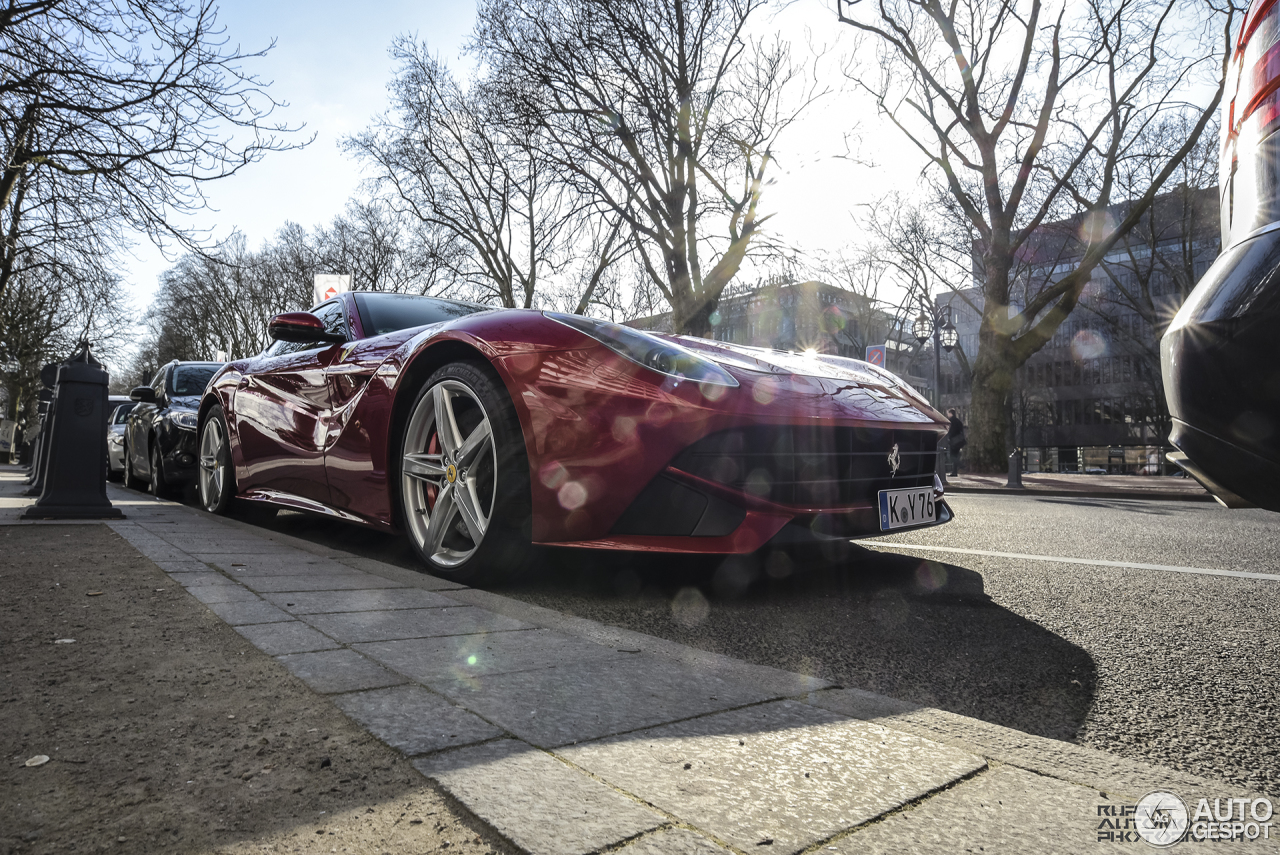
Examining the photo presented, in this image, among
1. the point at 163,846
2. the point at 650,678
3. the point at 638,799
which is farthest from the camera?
the point at 650,678

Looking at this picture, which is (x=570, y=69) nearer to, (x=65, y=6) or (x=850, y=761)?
(x=65, y=6)

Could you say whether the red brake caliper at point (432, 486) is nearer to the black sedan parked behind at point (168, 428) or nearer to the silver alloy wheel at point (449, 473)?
the silver alloy wheel at point (449, 473)

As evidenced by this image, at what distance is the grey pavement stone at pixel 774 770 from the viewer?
1.15 m

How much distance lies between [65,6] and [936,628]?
10.7 m

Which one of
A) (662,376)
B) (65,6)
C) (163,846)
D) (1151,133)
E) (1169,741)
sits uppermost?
(1151,133)

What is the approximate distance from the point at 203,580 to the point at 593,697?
1775 mm

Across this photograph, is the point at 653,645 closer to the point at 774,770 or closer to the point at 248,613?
the point at 774,770

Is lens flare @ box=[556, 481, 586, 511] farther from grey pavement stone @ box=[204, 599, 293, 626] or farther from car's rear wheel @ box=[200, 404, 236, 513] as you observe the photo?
car's rear wheel @ box=[200, 404, 236, 513]

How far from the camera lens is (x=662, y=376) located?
106 inches

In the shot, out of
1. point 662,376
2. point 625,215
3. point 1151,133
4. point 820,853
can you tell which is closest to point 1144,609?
point 662,376

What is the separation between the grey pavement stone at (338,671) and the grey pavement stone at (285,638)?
0.05m

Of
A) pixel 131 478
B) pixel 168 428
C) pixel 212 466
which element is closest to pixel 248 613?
pixel 212 466

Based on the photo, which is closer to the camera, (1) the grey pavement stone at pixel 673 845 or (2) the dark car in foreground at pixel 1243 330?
(1) the grey pavement stone at pixel 673 845

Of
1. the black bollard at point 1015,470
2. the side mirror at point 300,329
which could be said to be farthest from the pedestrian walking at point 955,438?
the side mirror at point 300,329
